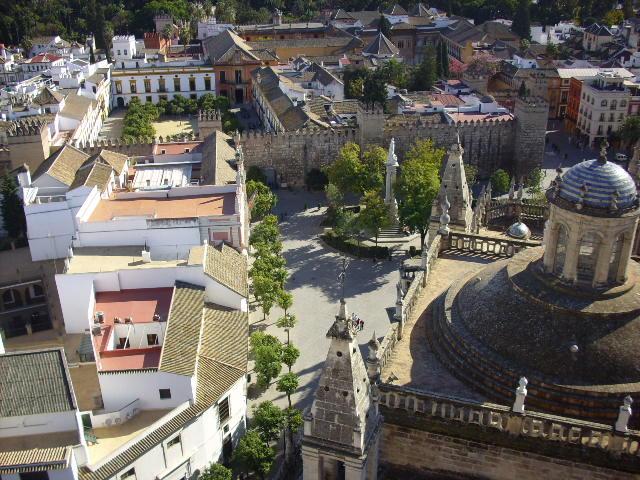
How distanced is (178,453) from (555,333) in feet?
63.0

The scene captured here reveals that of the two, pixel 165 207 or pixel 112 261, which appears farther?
pixel 165 207

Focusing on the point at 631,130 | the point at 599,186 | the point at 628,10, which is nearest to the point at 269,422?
the point at 599,186

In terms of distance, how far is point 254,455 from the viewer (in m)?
29.8

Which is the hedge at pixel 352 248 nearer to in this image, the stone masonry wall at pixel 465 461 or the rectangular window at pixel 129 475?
the rectangular window at pixel 129 475

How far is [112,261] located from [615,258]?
1197 inches

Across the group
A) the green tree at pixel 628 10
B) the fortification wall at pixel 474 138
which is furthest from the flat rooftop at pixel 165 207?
the green tree at pixel 628 10

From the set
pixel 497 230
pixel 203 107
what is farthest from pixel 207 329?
pixel 203 107

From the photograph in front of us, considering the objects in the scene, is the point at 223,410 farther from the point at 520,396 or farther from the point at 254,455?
the point at 520,396

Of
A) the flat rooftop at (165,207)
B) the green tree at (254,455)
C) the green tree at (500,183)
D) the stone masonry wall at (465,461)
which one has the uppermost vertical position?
the stone masonry wall at (465,461)

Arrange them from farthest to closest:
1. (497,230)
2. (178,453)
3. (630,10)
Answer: (630,10) < (497,230) < (178,453)

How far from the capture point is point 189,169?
2256 inches

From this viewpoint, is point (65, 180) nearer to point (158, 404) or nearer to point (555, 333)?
point (158, 404)

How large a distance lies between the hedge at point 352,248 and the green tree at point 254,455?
24.2 m

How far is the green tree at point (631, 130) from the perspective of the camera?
7144cm
